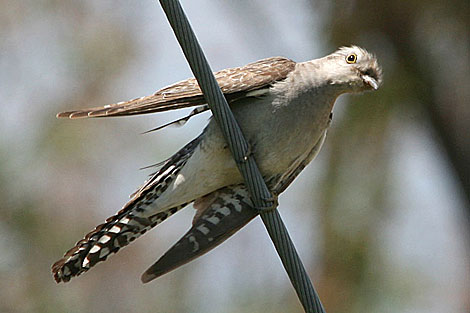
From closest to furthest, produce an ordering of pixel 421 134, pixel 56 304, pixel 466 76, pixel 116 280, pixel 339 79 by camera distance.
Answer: pixel 339 79 < pixel 56 304 < pixel 116 280 < pixel 466 76 < pixel 421 134

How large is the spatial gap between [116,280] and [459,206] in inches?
181

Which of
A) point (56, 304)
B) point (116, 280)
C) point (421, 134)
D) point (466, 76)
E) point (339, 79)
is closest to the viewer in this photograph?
point (339, 79)

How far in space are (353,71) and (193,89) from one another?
898 millimetres

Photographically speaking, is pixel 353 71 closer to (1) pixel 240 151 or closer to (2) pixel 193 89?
(2) pixel 193 89

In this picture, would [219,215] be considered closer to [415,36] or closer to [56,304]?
[56,304]

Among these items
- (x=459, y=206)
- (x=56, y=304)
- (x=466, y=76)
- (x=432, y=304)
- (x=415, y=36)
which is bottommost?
(x=432, y=304)

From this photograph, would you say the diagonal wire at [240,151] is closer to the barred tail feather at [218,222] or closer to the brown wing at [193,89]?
the brown wing at [193,89]

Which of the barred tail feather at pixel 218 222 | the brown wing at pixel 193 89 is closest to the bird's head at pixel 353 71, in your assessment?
the brown wing at pixel 193 89

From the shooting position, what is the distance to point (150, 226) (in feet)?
13.6

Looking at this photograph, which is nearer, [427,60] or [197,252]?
[197,252]

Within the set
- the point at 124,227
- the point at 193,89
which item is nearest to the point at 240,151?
the point at 193,89

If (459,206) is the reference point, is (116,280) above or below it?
above

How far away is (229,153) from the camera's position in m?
3.94

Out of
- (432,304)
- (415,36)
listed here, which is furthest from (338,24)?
(432,304)
